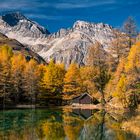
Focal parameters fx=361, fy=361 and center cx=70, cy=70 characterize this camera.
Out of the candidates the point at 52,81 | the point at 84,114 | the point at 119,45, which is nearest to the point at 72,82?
the point at 52,81

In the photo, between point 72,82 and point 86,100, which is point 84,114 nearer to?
point 86,100

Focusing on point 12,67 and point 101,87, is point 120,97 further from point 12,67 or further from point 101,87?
point 12,67

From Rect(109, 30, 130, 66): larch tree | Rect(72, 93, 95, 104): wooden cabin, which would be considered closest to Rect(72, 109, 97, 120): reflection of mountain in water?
Rect(72, 93, 95, 104): wooden cabin

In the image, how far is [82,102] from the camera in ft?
374

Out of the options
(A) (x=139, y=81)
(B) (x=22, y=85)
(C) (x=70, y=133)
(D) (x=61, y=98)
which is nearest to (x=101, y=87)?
(D) (x=61, y=98)

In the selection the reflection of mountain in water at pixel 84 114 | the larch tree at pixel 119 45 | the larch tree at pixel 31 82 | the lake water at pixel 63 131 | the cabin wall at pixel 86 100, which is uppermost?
the larch tree at pixel 119 45

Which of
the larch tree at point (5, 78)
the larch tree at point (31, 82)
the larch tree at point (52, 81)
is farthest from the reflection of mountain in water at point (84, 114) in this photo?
the larch tree at point (52, 81)

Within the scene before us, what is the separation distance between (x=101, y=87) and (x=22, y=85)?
24.6 metres

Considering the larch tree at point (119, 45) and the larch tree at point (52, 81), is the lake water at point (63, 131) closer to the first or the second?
the larch tree at point (119, 45)

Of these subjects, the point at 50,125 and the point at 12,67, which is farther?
the point at 12,67

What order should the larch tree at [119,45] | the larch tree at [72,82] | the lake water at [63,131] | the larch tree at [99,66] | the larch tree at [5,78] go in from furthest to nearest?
the larch tree at [72,82] < the larch tree at [99,66] < the larch tree at [119,45] < the larch tree at [5,78] < the lake water at [63,131]

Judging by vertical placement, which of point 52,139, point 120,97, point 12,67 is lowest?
point 52,139

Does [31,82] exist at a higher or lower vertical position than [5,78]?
lower

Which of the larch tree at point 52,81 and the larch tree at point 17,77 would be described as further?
the larch tree at point 52,81
